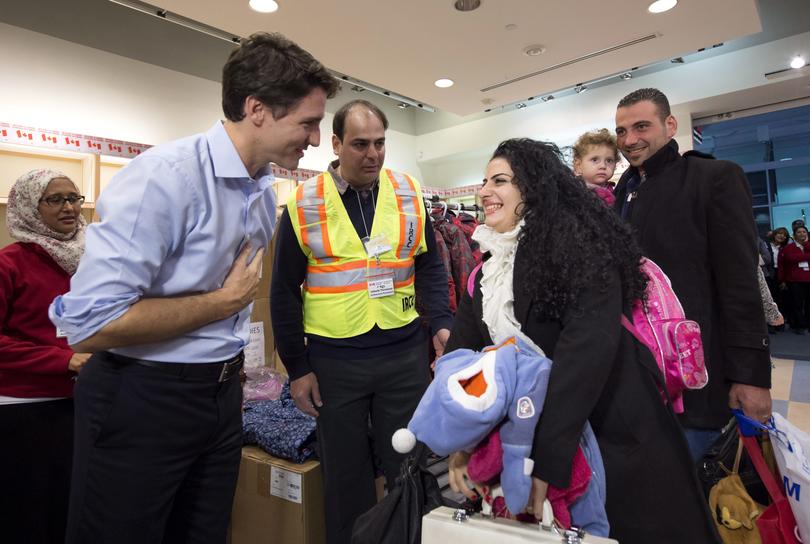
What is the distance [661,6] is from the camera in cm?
390

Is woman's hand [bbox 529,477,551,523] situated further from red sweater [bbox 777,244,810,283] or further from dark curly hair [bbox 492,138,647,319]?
red sweater [bbox 777,244,810,283]

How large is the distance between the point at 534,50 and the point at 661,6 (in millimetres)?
1154

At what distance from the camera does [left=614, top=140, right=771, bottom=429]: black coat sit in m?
1.46

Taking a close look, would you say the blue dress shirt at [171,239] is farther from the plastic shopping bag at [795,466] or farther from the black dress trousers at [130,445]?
the plastic shopping bag at [795,466]

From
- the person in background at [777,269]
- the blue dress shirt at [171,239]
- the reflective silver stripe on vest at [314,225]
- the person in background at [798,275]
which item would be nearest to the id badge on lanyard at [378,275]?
the reflective silver stripe on vest at [314,225]

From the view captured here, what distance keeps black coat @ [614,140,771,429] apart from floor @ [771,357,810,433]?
301 centimetres

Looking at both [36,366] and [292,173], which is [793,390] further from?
[36,366]

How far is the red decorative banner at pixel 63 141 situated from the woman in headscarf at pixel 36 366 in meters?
1.91

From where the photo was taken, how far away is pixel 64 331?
1.05 metres

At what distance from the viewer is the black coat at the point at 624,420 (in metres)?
1.06

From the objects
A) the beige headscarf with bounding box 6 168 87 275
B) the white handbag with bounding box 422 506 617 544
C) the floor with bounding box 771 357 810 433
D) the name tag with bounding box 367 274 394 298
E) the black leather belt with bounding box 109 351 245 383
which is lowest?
the floor with bounding box 771 357 810 433

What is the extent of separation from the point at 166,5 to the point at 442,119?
17.0ft

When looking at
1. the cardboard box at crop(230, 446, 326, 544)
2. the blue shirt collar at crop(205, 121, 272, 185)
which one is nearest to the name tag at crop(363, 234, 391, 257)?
the blue shirt collar at crop(205, 121, 272, 185)

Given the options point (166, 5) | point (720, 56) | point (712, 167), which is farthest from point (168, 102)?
point (720, 56)
